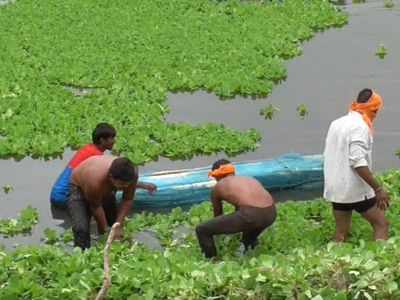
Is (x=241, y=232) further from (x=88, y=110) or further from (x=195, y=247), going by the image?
(x=88, y=110)

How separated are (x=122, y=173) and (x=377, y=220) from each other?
2659mm

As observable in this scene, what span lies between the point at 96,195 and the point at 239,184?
1.55 metres

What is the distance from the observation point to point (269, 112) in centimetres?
1485

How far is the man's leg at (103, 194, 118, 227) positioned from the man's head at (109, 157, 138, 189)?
0.97 m

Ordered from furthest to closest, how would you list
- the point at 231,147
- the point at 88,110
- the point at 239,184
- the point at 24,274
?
1. the point at 88,110
2. the point at 231,147
3. the point at 239,184
4. the point at 24,274

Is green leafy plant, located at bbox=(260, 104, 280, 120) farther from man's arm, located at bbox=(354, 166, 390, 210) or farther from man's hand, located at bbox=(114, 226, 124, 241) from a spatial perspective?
man's arm, located at bbox=(354, 166, 390, 210)

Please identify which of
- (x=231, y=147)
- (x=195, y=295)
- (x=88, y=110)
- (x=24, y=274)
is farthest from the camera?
(x=88, y=110)

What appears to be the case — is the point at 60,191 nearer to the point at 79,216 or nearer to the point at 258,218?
the point at 79,216

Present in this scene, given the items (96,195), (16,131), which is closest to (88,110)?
(16,131)

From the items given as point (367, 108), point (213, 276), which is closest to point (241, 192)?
point (367, 108)

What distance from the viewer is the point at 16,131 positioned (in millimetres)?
13625

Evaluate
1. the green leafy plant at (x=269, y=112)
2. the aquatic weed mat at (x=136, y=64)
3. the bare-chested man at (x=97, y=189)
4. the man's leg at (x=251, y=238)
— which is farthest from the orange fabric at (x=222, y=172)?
the green leafy plant at (x=269, y=112)

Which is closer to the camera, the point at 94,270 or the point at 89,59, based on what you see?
the point at 94,270

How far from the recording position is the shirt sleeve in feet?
28.5
